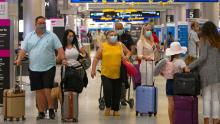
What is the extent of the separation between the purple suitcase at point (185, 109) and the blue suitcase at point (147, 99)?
2348 millimetres

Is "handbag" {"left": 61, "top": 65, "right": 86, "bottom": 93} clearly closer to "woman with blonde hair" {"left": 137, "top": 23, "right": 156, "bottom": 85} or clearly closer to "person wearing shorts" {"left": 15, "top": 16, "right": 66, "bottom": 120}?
"person wearing shorts" {"left": 15, "top": 16, "right": 66, "bottom": 120}

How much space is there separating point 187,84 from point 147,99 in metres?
2.69

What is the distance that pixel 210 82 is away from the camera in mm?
8758

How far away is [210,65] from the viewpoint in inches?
346

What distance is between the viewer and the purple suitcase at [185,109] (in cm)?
877

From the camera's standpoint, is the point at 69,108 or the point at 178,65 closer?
the point at 178,65

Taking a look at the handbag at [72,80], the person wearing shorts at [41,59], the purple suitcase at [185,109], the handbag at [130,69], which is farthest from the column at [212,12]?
the purple suitcase at [185,109]

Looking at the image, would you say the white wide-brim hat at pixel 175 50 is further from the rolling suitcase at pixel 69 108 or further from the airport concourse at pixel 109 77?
the rolling suitcase at pixel 69 108

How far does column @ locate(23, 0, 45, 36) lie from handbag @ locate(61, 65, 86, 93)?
44.8 ft

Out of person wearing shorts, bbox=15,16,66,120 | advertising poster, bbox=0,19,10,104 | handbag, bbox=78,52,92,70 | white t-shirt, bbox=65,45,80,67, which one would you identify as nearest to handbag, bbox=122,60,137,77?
handbag, bbox=78,52,92,70

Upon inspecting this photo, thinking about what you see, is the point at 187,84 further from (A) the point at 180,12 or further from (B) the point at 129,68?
(A) the point at 180,12

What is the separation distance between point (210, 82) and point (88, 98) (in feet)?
20.8

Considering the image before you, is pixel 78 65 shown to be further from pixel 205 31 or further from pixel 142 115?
pixel 205 31

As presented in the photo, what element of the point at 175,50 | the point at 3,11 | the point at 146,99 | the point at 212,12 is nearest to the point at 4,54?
the point at 3,11
